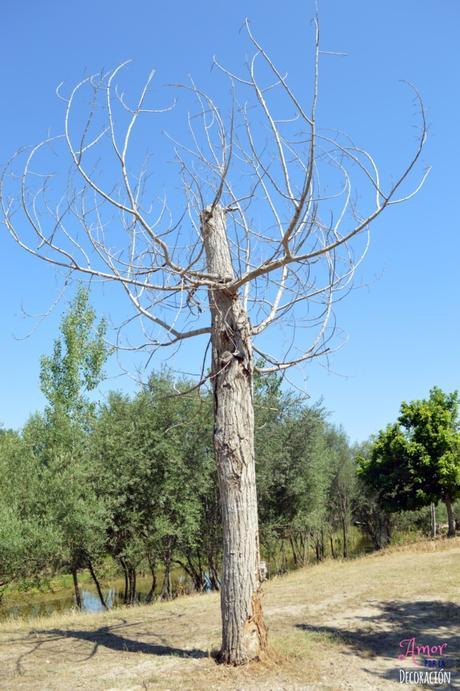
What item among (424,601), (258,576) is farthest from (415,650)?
(424,601)

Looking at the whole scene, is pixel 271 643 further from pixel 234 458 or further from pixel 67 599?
pixel 67 599

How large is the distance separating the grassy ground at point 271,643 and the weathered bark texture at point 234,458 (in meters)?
0.38

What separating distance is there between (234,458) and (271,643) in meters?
2.35

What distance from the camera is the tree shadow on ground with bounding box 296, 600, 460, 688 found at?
Answer: 6.17m

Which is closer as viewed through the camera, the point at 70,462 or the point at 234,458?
the point at 234,458

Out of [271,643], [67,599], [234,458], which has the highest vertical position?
[234,458]

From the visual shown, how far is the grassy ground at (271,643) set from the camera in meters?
5.44

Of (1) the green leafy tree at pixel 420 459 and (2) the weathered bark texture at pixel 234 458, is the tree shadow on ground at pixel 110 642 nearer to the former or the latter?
(2) the weathered bark texture at pixel 234 458

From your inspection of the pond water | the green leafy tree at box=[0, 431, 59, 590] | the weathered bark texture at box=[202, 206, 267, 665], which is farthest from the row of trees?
the weathered bark texture at box=[202, 206, 267, 665]

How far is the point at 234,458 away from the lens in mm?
6191

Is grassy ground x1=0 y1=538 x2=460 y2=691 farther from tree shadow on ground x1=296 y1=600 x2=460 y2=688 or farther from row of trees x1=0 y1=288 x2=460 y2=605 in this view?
row of trees x1=0 y1=288 x2=460 y2=605

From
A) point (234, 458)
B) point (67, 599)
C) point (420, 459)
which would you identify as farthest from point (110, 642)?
point (67, 599)

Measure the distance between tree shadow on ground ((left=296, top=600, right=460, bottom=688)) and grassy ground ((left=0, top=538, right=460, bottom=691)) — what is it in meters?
0.01

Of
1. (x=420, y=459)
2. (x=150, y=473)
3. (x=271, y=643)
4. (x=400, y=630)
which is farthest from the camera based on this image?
(x=420, y=459)
